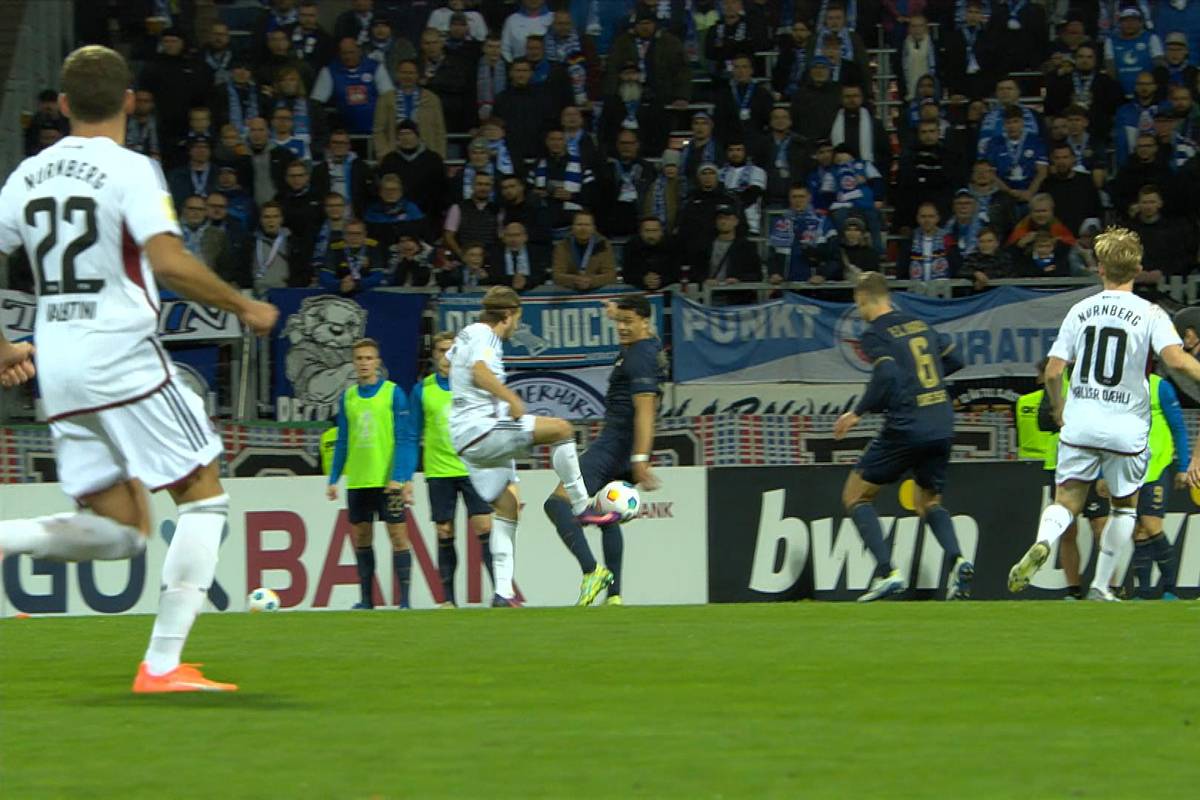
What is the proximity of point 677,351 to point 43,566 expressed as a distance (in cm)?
588

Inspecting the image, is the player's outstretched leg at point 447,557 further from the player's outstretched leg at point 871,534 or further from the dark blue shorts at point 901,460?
the dark blue shorts at point 901,460

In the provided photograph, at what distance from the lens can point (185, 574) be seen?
647 centimetres

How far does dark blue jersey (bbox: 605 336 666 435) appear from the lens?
12.4 metres

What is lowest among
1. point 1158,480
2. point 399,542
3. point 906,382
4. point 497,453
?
point 399,542

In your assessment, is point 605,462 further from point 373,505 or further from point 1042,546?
point 373,505

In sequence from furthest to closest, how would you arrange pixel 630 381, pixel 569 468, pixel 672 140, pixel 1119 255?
pixel 672 140 → pixel 630 381 → pixel 569 468 → pixel 1119 255

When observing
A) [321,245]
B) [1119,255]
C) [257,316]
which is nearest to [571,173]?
[321,245]

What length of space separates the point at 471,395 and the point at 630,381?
1.06m

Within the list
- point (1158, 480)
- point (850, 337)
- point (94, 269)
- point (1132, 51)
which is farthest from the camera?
point (1132, 51)

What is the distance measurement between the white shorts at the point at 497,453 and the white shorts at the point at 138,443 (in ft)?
19.9

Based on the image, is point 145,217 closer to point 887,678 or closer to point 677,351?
point 887,678

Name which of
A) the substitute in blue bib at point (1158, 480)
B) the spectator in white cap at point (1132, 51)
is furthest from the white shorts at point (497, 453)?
the spectator in white cap at point (1132, 51)

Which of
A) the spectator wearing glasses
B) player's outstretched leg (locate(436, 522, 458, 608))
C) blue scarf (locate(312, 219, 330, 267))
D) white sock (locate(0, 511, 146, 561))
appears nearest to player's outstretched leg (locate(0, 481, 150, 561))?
white sock (locate(0, 511, 146, 561))

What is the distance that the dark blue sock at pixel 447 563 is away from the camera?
15.3 m
